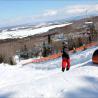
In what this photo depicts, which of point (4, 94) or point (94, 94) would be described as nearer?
point (94, 94)

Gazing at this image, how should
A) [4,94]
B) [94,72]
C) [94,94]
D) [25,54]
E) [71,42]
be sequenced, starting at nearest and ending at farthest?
[94,94], [4,94], [94,72], [25,54], [71,42]

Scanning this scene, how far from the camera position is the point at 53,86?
6.60m

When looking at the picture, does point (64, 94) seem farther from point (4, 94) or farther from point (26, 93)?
point (4, 94)

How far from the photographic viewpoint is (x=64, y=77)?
24.8ft

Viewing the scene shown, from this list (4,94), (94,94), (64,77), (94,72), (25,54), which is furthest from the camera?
(25,54)

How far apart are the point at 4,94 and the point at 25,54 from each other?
36.4m

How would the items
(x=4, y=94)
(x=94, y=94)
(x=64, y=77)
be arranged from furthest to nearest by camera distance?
(x=64, y=77), (x=4, y=94), (x=94, y=94)

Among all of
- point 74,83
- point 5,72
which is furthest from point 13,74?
point 74,83

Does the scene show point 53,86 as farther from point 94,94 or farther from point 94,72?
point 94,72

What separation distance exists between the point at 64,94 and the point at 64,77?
1570 mm

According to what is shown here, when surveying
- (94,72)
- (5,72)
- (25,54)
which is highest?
(94,72)

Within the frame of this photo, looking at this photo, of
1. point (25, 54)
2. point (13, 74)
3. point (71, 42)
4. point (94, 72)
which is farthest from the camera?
point (71, 42)

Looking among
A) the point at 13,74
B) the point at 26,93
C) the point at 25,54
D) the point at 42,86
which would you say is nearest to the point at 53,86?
the point at 42,86

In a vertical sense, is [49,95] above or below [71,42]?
above
